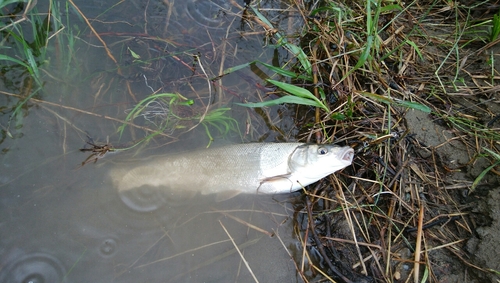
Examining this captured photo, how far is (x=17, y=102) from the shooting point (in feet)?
10.5

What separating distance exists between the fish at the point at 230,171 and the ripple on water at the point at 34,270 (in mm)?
753

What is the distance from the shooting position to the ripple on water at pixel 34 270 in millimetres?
2640

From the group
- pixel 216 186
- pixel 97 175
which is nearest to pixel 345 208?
pixel 216 186

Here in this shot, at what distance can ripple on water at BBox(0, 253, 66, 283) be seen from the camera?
2.64 metres

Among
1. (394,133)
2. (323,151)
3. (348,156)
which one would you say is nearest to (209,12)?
(323,151)

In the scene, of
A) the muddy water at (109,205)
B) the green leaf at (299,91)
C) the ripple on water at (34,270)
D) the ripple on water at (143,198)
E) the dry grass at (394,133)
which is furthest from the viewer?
the green leaf at (299,91)

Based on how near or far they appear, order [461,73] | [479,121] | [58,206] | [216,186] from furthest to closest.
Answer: [461,73] → [479,121] → [216,186] → [58,206]

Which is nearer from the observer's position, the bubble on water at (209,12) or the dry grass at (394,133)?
the dry grass at (394,133)

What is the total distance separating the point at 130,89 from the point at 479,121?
11.2ft

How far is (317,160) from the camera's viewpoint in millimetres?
3057

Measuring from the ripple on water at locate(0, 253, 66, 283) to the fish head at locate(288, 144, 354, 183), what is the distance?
80.3 inches

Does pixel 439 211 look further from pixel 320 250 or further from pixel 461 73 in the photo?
pixel 461 73

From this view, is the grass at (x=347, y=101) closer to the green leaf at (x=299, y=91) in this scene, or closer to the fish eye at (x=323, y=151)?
the green leaf at (x=299, y=91)

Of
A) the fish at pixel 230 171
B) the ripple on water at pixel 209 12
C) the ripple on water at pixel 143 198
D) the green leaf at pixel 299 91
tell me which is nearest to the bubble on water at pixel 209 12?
the ripple on water at pixel 209 12
